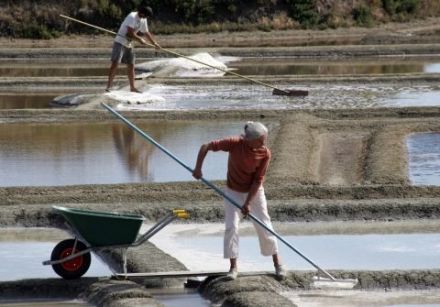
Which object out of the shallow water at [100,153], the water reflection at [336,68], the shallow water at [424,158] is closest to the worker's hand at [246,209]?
the shallow water at [100,153]

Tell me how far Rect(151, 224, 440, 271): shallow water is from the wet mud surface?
29 cm

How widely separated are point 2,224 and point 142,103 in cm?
802

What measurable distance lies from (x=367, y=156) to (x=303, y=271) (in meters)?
4.75

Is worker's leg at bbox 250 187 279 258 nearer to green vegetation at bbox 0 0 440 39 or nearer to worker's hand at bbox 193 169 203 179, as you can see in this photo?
worker's hand at bbox 193 169 203 179

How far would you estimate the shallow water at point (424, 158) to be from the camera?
11.9 metres

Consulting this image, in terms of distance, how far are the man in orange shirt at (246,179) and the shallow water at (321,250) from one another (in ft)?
1.65

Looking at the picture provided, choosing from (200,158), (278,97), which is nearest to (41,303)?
(200,158)

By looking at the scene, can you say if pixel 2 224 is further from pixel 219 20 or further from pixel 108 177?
pixel 219 20

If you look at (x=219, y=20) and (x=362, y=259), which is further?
(x=219, y=20)

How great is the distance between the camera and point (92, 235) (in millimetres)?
7973

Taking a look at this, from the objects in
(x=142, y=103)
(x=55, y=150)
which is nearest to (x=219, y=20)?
(x=142, y=103)

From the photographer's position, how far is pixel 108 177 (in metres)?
11.9

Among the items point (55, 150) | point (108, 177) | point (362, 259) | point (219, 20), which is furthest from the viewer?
point (219, 20)

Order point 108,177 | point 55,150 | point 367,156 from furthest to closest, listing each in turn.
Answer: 1. point 55,150
2. point 367,156
3. point 108,177
